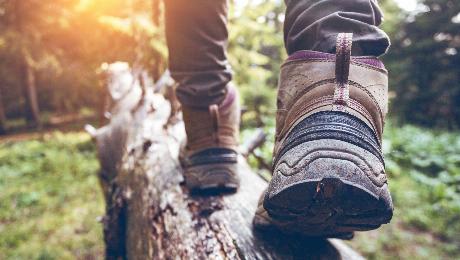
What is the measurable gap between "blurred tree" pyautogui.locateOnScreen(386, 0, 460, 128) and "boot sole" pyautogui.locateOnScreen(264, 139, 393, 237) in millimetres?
12433

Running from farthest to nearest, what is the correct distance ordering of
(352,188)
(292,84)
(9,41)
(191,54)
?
(9,41), (191,54), (292,84), (352,188)

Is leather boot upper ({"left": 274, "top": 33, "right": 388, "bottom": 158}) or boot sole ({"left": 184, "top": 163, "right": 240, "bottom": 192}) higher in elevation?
leather boot upper ({"left": 274, "top": 33, "right": 388, "bottom": 158})

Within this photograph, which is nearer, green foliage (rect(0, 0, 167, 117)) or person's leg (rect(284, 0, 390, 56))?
person's leg (rect(284, 0, 390, 56))

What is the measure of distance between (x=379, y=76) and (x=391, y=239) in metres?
2.92

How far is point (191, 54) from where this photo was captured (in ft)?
4.41

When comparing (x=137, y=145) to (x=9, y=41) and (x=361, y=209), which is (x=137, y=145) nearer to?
(x=361, y=209)

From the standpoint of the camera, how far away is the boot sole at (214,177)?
1.35 meters

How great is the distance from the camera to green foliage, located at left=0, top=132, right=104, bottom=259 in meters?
3.55

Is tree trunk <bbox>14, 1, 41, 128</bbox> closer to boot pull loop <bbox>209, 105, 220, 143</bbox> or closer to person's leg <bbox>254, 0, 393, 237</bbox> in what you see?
boot pull loop <bbox>209, 105, 220, 143</bbox>

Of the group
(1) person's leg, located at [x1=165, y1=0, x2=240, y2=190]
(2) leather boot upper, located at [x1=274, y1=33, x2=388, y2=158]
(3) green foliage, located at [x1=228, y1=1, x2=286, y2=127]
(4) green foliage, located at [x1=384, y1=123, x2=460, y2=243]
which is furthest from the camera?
(3) green foliage, located at [x1=228, y1=1, x2=286, y2=127]

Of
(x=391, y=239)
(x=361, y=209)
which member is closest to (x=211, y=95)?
(x=361, y=209)

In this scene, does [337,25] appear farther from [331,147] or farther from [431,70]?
[431,70]

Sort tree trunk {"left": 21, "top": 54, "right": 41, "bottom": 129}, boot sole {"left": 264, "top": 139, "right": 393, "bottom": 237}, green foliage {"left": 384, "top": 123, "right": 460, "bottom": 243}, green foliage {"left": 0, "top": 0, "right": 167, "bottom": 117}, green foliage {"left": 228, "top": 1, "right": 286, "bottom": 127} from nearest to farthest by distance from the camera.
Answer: boot sole {"left": 264, "top": 139, "right": 393, "bottom": 237} → green foliage {"left": 384, "top": 123, "right": 460, "bottom": 243} → green foliage {"left": 228, "top": 1, "right": 286, "bottom": 127} → green foliage {"left": 0, "top": 0, "right": 167, "bottom": 117} → tree trunk {"left": 21, "top": 54, "right": 41, "bottom": 129}

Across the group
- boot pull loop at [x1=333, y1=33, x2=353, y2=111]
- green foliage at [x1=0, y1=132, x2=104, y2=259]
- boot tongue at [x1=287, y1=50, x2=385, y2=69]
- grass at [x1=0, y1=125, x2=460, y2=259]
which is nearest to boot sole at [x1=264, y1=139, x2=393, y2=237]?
boot pull loop at [x1=333, y1=33, x2=353, y2=111]
